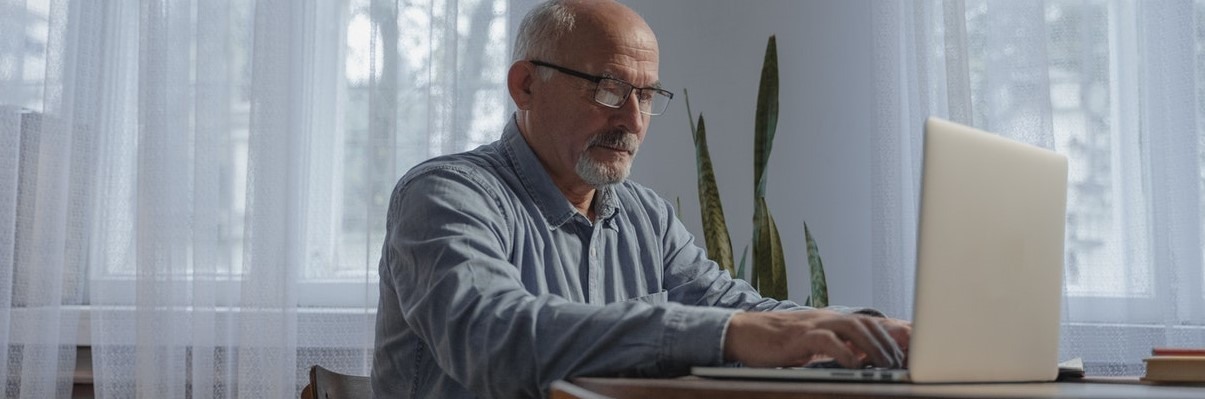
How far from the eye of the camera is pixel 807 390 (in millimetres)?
888

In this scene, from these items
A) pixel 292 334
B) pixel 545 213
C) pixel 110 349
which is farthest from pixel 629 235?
pixel 110 349

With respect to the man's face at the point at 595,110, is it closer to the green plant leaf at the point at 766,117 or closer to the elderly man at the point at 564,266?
the elderly man at the point at 564,266

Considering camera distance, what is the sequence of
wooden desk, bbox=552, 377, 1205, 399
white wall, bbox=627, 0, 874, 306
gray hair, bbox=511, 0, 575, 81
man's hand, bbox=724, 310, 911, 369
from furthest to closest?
white wall, bbox=627, 0, 874, 306 < gray hair, bbox=511, 0, 575, 81 < man's hand, bbox=724, 310, 911, 369 < wooden desk, bbox=552, 377, 1205, 399

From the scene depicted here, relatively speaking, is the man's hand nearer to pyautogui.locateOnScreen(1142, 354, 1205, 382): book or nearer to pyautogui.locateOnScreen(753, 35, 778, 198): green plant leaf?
pyautogui.locateOnScreen(1142, 354, 1205, 382): book

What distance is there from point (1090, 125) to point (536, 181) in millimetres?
1630

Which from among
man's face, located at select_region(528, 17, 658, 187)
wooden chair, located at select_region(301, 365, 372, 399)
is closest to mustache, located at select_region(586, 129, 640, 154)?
man's face, located at select_region(528, 17, 658, 187)

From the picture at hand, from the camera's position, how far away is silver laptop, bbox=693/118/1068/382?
0.95 m

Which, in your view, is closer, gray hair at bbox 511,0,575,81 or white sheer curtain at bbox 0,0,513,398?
gray hair at bbox 511,0,575,81

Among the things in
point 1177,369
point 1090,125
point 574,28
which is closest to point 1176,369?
point 1177,369

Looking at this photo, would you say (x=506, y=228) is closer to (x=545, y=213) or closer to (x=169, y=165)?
(x=545, y=213)

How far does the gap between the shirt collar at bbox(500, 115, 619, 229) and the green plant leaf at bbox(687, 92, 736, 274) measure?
828mm

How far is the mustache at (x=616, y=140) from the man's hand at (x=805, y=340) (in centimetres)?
65

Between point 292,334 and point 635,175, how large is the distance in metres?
0.94

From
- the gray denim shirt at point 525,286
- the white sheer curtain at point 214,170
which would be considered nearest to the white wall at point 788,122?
the white sheer curtain at point 214,170
